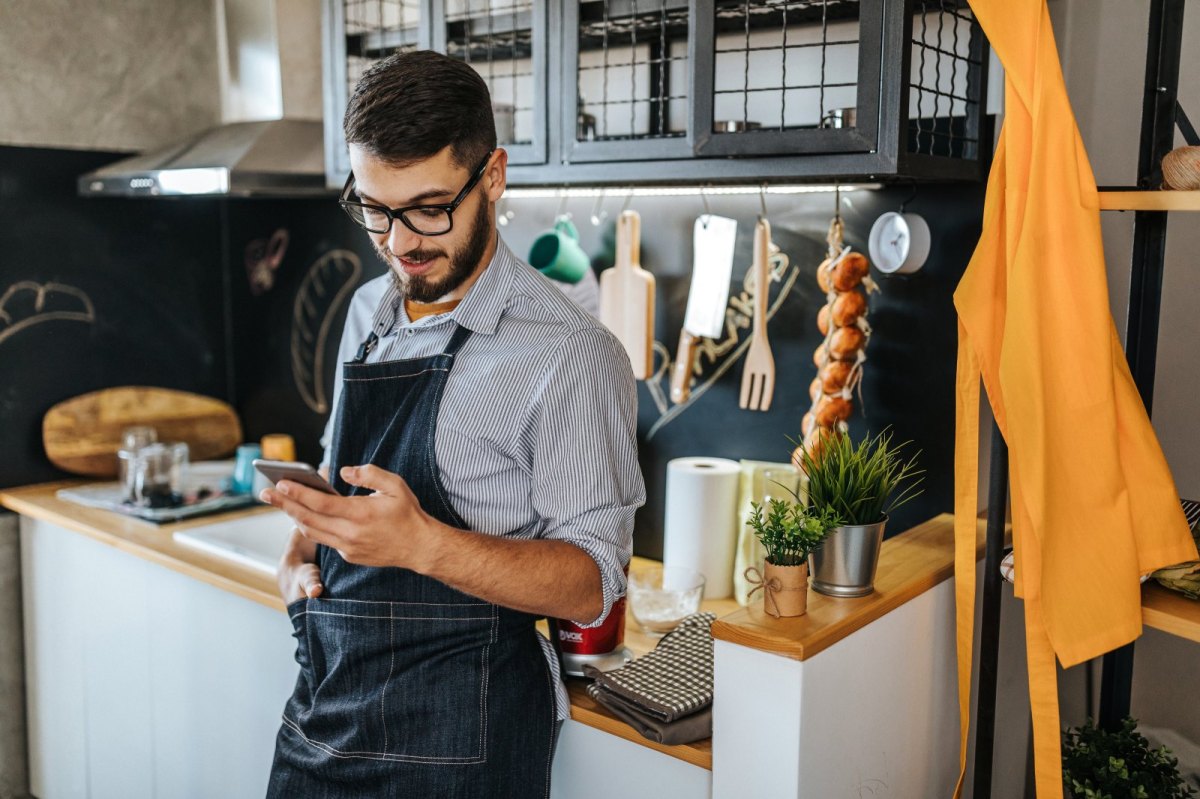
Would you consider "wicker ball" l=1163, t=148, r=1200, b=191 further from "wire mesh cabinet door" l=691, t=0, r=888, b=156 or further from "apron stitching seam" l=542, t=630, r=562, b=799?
"apron stitching seam" l=542, t=630, r=562, b=799

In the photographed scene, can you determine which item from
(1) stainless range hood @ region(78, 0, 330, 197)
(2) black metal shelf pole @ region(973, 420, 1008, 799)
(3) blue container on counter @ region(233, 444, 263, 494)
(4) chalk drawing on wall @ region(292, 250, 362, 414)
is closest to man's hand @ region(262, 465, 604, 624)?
(2) black metal shelf pole @ region(973, 420, 1008, 799)

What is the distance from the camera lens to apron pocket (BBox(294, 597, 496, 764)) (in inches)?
56.1

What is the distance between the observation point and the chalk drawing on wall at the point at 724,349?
204 centimetres

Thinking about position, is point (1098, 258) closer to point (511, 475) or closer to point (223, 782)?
point (511, 475)

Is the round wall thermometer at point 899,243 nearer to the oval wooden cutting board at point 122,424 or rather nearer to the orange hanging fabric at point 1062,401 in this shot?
the orange hanging fabric at point 1062,401

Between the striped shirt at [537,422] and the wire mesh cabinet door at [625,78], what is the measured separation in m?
0.42

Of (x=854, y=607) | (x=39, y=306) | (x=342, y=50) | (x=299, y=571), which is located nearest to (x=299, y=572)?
(x=299, y=571)

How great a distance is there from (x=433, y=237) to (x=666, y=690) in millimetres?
700

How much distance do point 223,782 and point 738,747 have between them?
4.31 feet

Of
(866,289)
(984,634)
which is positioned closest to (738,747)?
(984,634)

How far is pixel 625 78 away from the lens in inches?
85.7

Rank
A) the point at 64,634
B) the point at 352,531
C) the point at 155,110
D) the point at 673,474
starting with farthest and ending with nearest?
the point at 155,110 → the point at 64,634 → the point at 673,474 → the point at 352,531

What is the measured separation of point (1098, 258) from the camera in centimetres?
129

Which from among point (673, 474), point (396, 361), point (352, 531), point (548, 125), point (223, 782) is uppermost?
point (548, 125)
